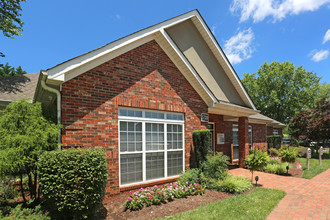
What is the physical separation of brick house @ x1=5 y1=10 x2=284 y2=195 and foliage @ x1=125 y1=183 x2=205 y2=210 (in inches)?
25.5

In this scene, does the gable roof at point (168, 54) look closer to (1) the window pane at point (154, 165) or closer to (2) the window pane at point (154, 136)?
(2) the window pane at point (154, 136)

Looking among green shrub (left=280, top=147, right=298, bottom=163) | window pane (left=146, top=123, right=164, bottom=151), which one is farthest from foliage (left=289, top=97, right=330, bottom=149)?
window pane (left=146, top=123, right=164, bottom=151)

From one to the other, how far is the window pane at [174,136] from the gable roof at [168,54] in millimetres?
2015

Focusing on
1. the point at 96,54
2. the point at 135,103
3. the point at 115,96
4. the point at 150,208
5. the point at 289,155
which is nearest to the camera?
the point at 150,208

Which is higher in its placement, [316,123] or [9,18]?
[9,18]

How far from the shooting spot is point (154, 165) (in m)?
6.82

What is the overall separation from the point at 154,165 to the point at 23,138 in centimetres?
394

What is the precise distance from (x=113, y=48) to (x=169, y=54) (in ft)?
8.05

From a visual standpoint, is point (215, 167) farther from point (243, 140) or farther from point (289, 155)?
point (289, 155)

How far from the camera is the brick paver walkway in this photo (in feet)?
16.9

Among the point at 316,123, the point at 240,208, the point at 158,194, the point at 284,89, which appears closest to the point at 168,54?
the point at 158,194

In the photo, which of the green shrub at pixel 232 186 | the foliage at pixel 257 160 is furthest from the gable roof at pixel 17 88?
the foliage at pixel 257 160

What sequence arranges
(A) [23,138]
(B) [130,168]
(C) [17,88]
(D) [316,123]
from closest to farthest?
(A) [23,138] → (B) [130,168] → (C) [17,88] → (D) [316,123]

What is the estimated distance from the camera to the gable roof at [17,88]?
9.77 metres
